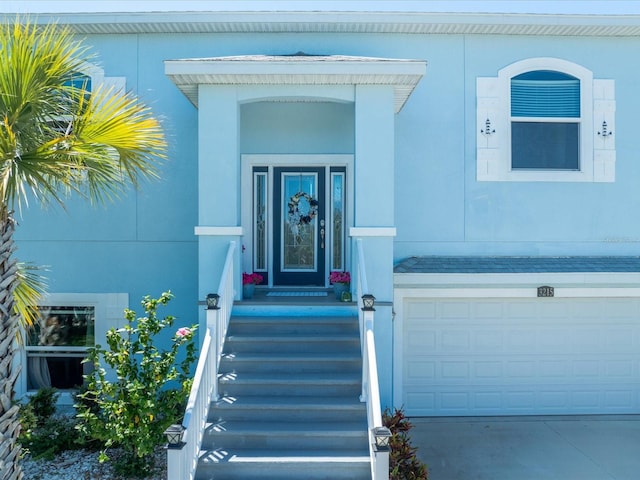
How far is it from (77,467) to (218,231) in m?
3.26

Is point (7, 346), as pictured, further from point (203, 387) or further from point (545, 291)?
point (545, 291)

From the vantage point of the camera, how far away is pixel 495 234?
8773 mm

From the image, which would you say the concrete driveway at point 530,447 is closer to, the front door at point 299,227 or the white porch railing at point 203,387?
the white porch railing at point 203,387

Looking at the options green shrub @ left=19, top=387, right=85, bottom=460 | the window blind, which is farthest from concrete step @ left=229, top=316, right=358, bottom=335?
the window blind

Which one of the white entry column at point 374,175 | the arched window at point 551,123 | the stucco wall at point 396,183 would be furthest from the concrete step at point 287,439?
the arched window at point 551,123

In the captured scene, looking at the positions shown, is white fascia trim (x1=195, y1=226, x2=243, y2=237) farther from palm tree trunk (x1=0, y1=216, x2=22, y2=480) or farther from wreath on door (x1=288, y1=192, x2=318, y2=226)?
palm tree trunk (x1=0, y1=216, x2=22, y2=480)

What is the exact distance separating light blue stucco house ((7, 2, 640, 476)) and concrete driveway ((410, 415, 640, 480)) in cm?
38

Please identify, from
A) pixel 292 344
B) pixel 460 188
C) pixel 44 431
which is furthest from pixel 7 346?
pixel 460 188

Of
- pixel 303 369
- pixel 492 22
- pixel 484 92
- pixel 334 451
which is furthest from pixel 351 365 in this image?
pixel 492 22

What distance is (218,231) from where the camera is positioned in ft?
23.4

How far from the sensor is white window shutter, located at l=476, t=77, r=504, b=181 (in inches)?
341

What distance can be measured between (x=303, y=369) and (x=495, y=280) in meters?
3.62

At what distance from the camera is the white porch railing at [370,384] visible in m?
4.87

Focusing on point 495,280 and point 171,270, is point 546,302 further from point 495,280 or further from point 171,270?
point 171,270
